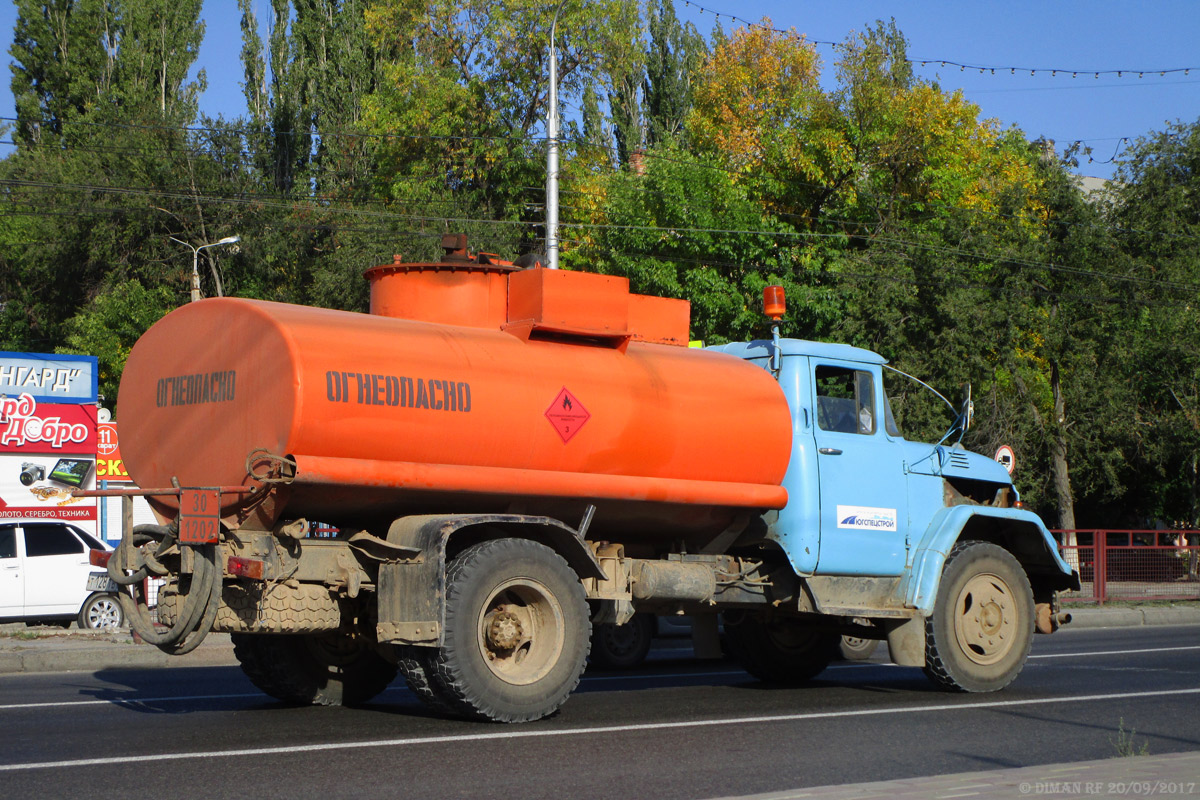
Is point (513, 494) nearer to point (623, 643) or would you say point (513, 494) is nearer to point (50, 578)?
point (623, 643)

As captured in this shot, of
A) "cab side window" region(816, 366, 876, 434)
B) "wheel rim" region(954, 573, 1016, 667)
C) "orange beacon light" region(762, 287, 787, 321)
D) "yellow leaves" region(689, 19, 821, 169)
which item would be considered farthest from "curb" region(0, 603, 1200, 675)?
"yellow leaves" region(689, 19, 821, 169)

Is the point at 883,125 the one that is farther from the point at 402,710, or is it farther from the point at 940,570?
the point at 402,710

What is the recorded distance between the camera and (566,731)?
7.85m

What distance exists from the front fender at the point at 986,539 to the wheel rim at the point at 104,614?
40.0 ft

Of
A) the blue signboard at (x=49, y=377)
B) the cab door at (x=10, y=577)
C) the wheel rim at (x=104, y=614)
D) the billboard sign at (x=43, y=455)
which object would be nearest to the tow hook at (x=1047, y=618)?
the wheel rim at (x=104, y=614)

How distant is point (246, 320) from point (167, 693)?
420cm

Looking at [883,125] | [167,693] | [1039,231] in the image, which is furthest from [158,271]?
[167,693]

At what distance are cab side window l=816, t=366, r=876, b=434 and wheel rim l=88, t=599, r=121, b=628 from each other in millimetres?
11850

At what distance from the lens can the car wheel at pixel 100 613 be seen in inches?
694

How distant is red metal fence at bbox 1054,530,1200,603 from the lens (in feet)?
76.4

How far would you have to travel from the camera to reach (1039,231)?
106 feet

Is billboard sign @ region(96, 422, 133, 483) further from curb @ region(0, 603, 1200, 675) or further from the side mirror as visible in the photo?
the side mirror

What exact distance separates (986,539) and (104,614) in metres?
12.4

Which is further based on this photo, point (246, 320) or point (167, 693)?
point (167, 693)
